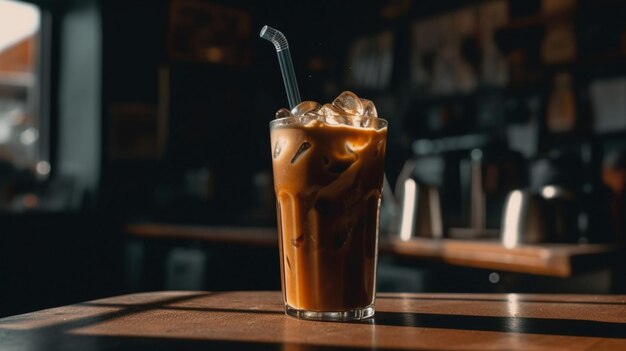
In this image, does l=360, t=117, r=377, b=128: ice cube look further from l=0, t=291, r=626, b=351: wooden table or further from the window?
the window

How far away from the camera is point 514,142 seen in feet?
13.1

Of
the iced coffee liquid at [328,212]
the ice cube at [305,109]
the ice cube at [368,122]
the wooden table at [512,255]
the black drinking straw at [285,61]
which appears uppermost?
the black drinking straw at [285,61]

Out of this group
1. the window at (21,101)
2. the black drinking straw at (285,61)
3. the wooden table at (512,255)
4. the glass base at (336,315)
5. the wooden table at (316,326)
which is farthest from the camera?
the window at (21,101)

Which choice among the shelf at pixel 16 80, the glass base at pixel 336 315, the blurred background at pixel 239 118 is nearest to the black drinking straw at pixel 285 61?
the glass base at pixel 336 315

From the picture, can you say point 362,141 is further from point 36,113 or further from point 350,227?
point 36,113

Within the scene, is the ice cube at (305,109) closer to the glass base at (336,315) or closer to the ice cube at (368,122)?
the ice cube at (368,122)

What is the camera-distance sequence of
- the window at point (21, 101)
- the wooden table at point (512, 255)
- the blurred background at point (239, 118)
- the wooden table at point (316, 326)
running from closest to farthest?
1. the wooden table at point (316, 326)
2. the wooden table at point (512, 255)
3. the blurred background at point (239, 118)
4. the window at point (21, 101)

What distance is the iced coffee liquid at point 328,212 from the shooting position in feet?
2.58

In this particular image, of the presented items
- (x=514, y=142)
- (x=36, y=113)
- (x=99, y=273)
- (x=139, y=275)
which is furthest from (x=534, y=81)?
(x=36, y=113)

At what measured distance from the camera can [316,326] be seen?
2.37 ft

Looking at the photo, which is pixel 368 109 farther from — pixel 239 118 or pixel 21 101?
pixel 239 118

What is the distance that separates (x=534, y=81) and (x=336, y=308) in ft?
11.2

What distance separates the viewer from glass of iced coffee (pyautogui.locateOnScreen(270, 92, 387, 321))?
787 mm

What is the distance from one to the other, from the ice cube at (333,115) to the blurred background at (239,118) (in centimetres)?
173
